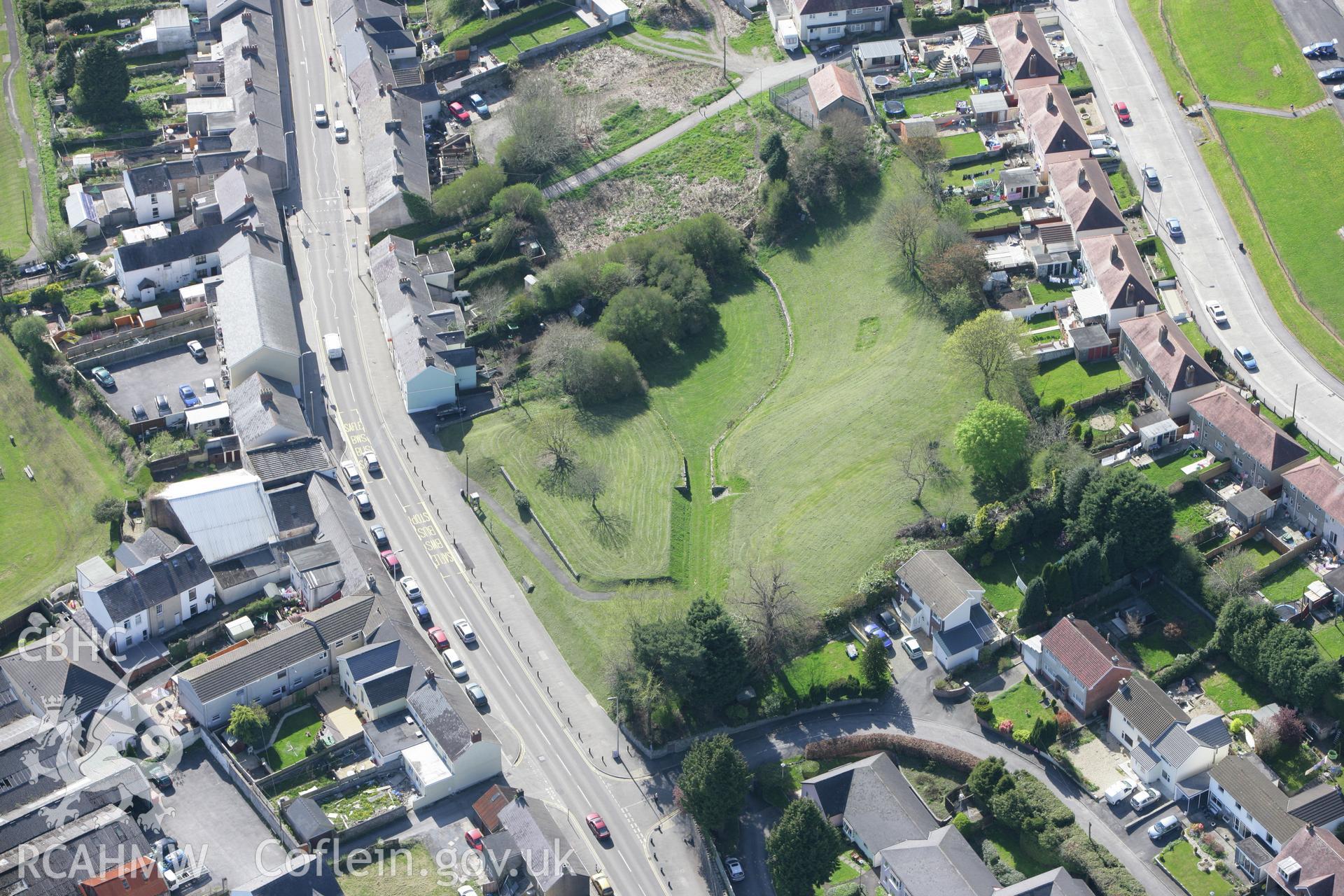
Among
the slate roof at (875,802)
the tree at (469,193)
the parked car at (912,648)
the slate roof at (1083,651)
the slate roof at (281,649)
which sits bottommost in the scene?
the slate roof at (875,802)

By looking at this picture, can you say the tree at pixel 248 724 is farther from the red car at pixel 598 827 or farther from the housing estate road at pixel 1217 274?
the housing estate road at pixel 1217 274

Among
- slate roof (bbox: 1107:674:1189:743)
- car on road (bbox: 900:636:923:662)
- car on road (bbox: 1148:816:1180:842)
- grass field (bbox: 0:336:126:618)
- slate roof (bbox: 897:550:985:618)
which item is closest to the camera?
car on road (bbox: 1148:816:1180:842)

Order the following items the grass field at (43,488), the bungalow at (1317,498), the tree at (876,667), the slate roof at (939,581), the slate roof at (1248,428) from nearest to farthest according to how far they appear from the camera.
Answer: the tree at (876,667)
the slate roof at (939,581)
the bungalow at (1317,498)
the slate roof at (1248,428)
the grass field at (43,488)

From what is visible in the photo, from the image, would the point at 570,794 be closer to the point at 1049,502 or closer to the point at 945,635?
the point at 945,635

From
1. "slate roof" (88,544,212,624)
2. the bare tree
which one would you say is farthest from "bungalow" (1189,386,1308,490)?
"slate roof" (88,544,212,624)

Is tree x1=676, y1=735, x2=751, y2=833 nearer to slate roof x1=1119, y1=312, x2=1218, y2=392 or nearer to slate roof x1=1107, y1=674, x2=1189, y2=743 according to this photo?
slate roof x1=1107, y1=674, x2=1189, y2=743

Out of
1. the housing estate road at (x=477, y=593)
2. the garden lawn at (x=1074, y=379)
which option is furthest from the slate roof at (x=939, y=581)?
the housing estate road at (x=477, y=593)

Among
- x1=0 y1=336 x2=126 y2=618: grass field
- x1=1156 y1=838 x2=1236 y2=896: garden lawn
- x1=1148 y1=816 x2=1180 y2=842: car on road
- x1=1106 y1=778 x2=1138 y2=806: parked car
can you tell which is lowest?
x1=1156 y1=838 x2=1236 y2=896: garden lawn

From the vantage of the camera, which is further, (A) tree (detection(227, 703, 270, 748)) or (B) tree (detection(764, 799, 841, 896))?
(A) tree (detection(227, 703, 270, 748))

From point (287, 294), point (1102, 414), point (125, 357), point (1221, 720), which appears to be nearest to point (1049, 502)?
point (1102, 414)
